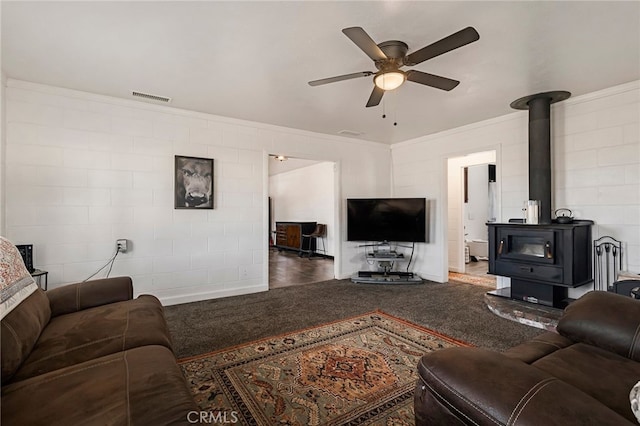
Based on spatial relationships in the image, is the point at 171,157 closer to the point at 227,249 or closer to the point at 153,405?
the point at 227,249

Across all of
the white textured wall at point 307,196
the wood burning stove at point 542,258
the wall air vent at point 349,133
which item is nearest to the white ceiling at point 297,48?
the wall air vent at point 349,133

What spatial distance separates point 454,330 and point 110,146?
4184 mm

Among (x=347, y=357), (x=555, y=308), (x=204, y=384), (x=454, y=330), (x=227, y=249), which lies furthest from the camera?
(x=227, y=249)

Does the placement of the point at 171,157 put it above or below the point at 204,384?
above

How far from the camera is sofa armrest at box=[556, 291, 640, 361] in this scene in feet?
4.40

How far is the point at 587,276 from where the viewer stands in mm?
3408

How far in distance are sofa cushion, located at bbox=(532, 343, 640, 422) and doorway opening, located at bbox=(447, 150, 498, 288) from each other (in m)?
3.41

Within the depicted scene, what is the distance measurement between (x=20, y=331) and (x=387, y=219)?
4.53m

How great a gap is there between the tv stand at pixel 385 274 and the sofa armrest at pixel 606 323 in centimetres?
332

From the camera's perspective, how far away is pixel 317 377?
2.07 m

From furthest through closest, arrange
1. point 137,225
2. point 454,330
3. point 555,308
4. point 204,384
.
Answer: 1. point 137,225
2. point 555,308
3. point 454,330
4. point 204,384

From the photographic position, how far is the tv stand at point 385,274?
4883 millimetres

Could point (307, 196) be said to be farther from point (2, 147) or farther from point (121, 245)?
point (2, 147)

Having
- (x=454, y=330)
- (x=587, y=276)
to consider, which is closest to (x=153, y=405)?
(x=454, y=330)
